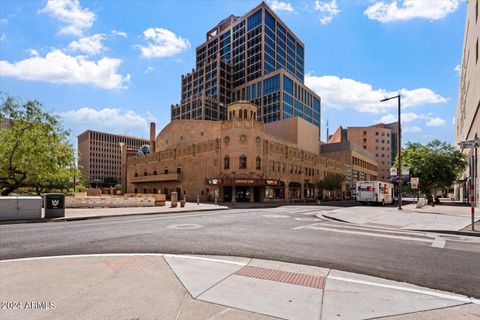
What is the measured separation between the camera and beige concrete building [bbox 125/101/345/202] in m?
45.2

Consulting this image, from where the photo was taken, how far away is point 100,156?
168375mm

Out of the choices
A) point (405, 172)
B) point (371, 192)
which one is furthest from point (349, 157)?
point (405, 172)

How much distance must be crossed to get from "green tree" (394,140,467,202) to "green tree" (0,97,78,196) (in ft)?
135

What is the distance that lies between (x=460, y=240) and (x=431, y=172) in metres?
30.4

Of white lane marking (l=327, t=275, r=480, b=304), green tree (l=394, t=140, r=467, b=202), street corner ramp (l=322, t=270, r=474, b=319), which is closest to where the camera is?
street corner ramp (l=322, t=270, r=474, b=319)

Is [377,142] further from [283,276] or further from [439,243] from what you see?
[283,276]

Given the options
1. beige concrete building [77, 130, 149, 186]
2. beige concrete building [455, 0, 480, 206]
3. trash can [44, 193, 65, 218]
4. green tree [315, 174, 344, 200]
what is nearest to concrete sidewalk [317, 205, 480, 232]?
beige concrete building [455, 0, 480, 206]

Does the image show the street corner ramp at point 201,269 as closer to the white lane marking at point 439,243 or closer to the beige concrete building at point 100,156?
the white lane marking at point 439,243

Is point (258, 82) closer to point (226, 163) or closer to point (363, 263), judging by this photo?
point (226, 163)

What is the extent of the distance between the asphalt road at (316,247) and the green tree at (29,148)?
17.1m

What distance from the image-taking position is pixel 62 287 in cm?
516

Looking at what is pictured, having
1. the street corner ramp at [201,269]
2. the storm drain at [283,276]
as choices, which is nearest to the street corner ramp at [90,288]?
the street corner ramp at [201,269]

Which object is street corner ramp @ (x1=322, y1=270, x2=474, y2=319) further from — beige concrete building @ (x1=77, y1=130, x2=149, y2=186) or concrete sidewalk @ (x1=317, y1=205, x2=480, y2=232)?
beige concrete building @ (x1=77, y1=130, x2=149, y2=186)

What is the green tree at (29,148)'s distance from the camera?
Result: 2598 cm
